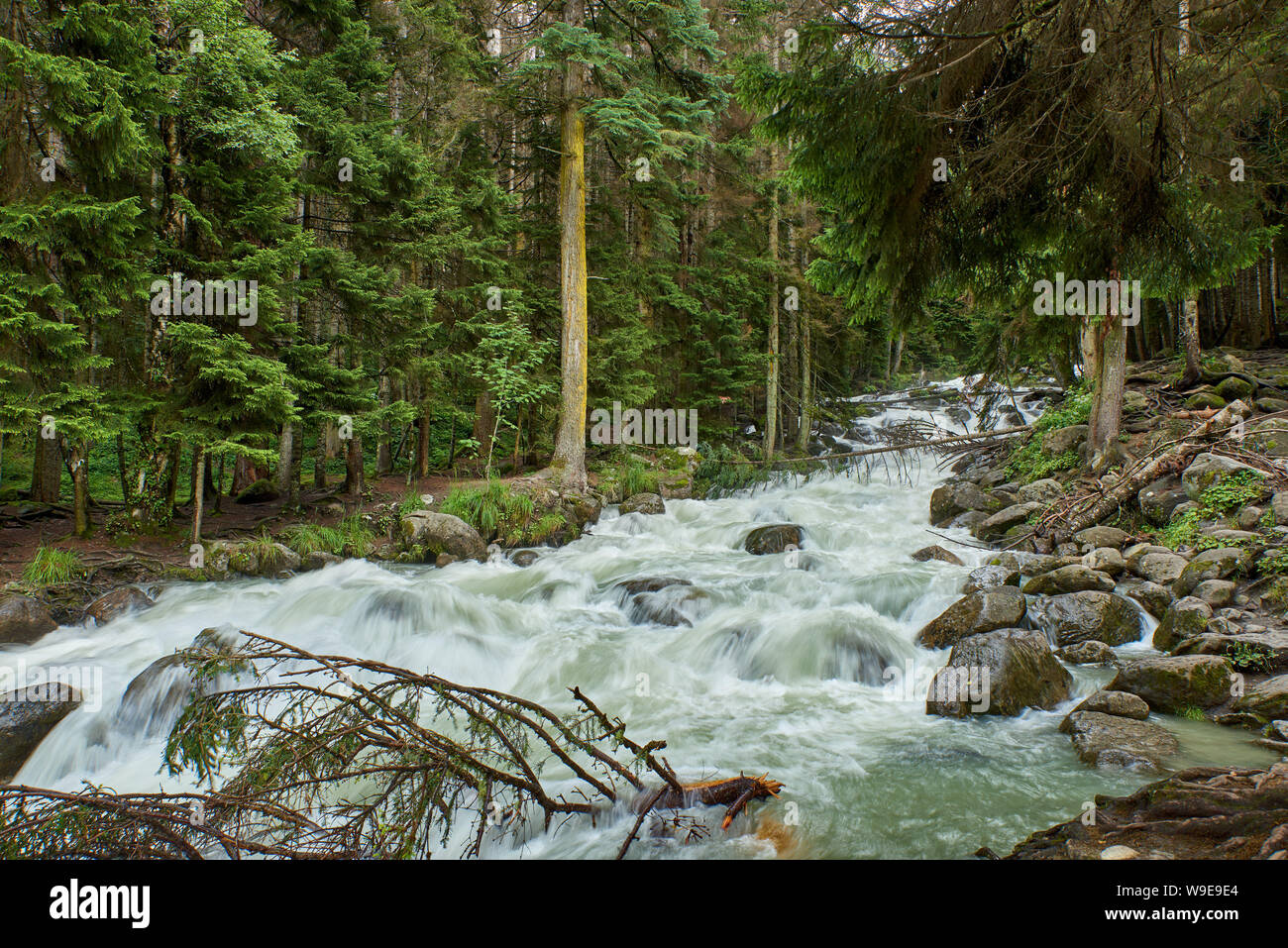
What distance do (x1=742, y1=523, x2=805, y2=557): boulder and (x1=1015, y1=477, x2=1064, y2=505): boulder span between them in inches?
155

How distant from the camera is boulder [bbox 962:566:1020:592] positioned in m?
8.05

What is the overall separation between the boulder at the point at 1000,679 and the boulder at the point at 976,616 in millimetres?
779

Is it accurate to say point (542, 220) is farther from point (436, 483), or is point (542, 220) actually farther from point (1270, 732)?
point (1270, 732)

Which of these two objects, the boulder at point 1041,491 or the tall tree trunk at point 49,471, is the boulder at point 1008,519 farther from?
the tall tree trunk at point 49,471

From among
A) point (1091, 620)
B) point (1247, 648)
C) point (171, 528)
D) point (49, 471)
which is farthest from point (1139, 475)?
point (49, 471)

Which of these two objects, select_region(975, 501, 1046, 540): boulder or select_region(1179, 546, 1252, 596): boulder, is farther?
select_region(975, 501, 1046, 540): boulder

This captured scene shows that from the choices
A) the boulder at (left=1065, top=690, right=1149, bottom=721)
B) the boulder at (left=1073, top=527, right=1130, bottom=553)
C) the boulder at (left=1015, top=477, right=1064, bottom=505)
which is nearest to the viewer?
the boulder at (left=1065, top=690, right=1149, bottom=721)

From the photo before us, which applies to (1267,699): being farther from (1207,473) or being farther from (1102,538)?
(1207,473)

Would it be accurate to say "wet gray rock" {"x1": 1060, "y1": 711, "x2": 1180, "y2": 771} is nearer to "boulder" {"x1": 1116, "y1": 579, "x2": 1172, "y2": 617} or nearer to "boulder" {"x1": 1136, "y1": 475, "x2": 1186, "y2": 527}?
"boulder" {"x1": 1116, "y1": 579, "x2": 1172, "y2": 617}

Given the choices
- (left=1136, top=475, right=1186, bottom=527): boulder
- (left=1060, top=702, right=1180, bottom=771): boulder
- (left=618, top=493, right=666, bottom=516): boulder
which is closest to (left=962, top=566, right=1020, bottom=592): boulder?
(left=1136, top=475, right=1186, bottom=527): boulder

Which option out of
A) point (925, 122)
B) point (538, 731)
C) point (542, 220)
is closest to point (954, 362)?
Result: point (542, 220)

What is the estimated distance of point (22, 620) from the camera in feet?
22.3

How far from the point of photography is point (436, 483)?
15.2 meters

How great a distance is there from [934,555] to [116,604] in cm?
1125
